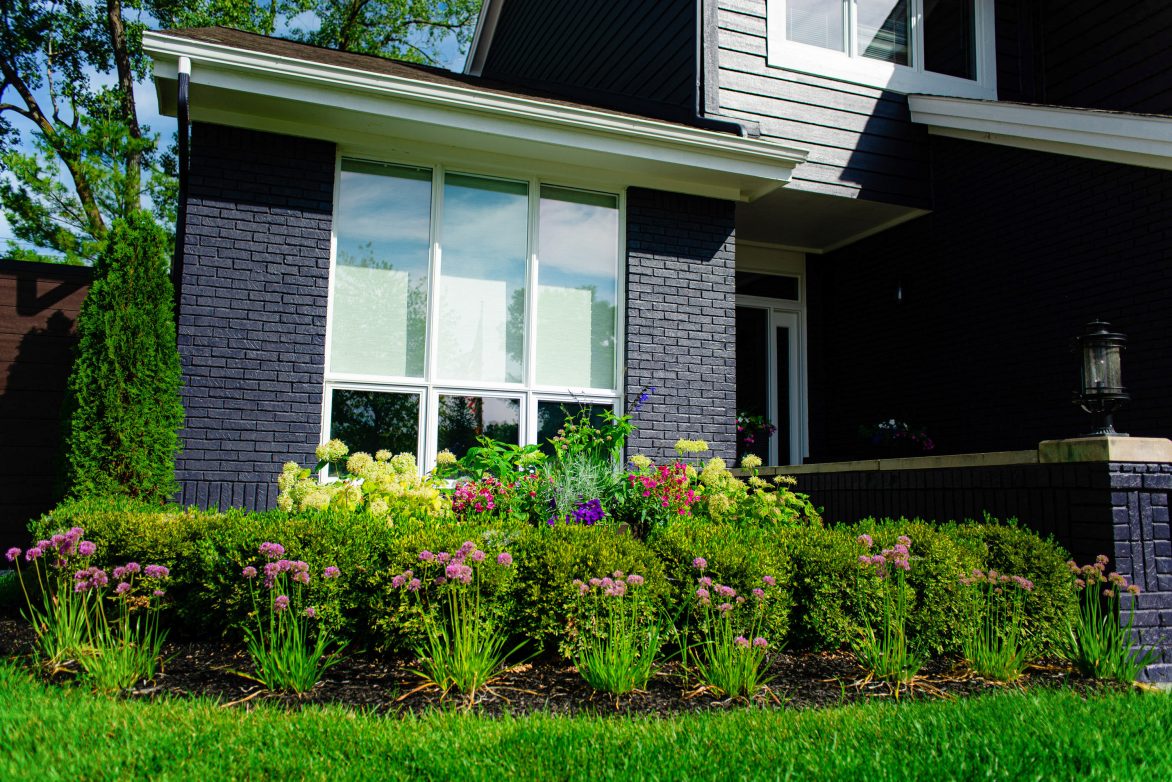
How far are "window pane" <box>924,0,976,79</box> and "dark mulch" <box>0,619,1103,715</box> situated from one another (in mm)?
6922

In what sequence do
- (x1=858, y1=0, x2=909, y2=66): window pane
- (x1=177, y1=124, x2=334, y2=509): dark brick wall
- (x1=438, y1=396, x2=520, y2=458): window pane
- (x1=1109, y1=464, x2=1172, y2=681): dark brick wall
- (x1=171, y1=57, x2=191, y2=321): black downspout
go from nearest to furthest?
(x1=1109, y1=464, x2=1172, y2=681): dark brick wall
(x1=171, y1=57, x2=191, y2=321): black downspout
(x1=177, y1=124, x2=334, y2=509): dark brick wall
(x1=438, y1=396, x2=520, y2=458): window pane
(x1=858, y1=0, x2=909, y2=66): window pane

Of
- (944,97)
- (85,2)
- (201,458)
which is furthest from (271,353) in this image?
(85,2)

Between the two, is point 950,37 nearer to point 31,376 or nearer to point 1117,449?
point 1117,449

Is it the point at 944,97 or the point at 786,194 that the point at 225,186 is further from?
the point at 944,97

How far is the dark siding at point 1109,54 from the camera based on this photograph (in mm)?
7176

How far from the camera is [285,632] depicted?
3318mm

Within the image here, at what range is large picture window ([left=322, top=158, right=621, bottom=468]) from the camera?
6109 millimetres

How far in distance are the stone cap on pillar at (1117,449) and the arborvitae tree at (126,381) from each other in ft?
17.1

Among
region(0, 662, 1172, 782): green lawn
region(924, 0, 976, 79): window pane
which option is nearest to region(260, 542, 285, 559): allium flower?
region(0, 662, 1172, 782): green lawn

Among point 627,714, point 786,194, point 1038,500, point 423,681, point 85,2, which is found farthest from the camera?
point 85,2

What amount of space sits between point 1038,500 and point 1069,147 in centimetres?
391

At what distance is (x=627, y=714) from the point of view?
2949mm

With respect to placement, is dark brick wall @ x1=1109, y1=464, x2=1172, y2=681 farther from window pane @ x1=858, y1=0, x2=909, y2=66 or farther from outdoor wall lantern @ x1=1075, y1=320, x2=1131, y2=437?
window pane @ x1=858, y1=0, x2=909, y2=66

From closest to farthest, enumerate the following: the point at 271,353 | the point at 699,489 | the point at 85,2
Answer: the point at 699,489 → the point at 271,353 → the point at 85,2
